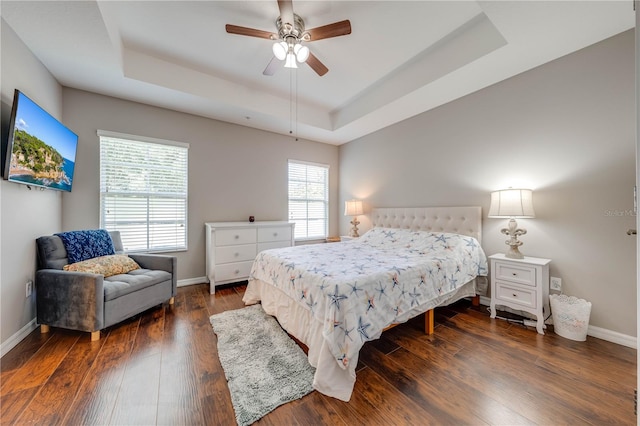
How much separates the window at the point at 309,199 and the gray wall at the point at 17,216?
128 inches

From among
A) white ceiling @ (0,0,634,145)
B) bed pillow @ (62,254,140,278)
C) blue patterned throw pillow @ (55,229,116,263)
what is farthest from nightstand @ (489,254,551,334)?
blue patterned throw pillow @ (55,229,116,263)

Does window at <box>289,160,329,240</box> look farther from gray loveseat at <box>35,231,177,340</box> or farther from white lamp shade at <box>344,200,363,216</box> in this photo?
gray loveseat at <box>35,231,177,340</box>

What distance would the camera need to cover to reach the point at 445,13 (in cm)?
214

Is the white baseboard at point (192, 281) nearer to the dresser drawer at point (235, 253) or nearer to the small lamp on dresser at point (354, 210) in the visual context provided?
the dresser drawer at point (235, 253)

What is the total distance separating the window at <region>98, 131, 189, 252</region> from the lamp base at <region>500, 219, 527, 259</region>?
4.34 meters

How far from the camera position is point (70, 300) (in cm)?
209

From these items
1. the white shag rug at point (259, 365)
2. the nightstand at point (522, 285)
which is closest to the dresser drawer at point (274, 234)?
the white shag rug at point (259, 365)

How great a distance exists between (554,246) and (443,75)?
7.13ft

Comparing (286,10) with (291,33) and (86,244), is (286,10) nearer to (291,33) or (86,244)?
(291,33)

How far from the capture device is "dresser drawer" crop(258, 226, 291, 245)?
150 inches

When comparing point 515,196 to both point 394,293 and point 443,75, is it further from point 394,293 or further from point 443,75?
point 394,293

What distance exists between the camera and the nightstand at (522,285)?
2.25 metres

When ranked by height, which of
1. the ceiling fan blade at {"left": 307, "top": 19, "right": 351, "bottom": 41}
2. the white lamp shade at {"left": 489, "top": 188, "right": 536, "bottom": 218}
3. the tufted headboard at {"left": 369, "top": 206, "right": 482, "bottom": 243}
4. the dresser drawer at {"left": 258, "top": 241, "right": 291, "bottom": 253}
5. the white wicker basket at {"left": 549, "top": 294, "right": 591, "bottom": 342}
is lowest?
the white wicker basket at {"left": 549, "top": 294, "right": 591, "bottom": 342}

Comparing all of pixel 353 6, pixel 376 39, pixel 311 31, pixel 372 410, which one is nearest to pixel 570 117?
→ pixel 376 39
